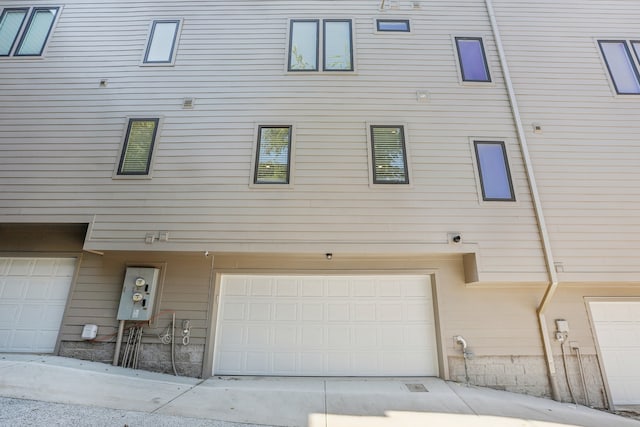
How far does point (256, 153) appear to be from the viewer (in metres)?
5.29

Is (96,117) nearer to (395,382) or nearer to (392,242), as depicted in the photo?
(392,242)

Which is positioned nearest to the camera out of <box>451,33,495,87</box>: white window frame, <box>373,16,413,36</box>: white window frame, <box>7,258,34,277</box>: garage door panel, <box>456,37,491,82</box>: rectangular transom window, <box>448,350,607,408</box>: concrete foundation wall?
<box>448,350,607,408</box>: concrete foundation wall

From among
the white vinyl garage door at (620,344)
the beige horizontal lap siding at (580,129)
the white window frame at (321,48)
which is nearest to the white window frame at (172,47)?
the white window frame at (321,48)

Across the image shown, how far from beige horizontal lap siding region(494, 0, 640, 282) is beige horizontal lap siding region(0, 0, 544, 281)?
0.45m

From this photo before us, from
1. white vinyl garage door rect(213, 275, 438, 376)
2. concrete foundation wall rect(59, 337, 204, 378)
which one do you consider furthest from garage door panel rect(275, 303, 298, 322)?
concrete foundation wall rect(59, 337, 204, 378)

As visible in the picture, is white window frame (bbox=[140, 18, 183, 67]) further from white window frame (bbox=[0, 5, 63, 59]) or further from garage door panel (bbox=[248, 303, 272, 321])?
garage door panel (bbox=[248, 303, 272, 321])

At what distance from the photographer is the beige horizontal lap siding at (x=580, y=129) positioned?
478 cm

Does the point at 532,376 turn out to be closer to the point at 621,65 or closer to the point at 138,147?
the point at 621,65

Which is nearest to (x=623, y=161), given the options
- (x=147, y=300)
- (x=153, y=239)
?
(x=153, y=239)

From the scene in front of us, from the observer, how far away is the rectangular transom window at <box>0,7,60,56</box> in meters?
6.06

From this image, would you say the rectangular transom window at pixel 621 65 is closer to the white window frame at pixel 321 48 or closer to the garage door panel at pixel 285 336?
the white window frame at pixel 321 48

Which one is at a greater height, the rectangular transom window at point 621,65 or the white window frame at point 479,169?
the rectangular transom window at point 621,65

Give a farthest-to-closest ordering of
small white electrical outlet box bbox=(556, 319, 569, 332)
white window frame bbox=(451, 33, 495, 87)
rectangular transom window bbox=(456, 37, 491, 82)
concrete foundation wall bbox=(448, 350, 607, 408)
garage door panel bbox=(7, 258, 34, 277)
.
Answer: rectangular transom window bbox=(456, 37, 491, 82) → white window frame bbox=(451, 33, 495, 87) → garage door panel bbox=(7, 258, 34, 277) → small white electrical outlet box bbox=(556, 319, 569, 332) → concrete foundation wall bbox=(448, 350, 607, 408)

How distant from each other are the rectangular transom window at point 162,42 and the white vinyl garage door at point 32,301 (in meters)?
4.07
